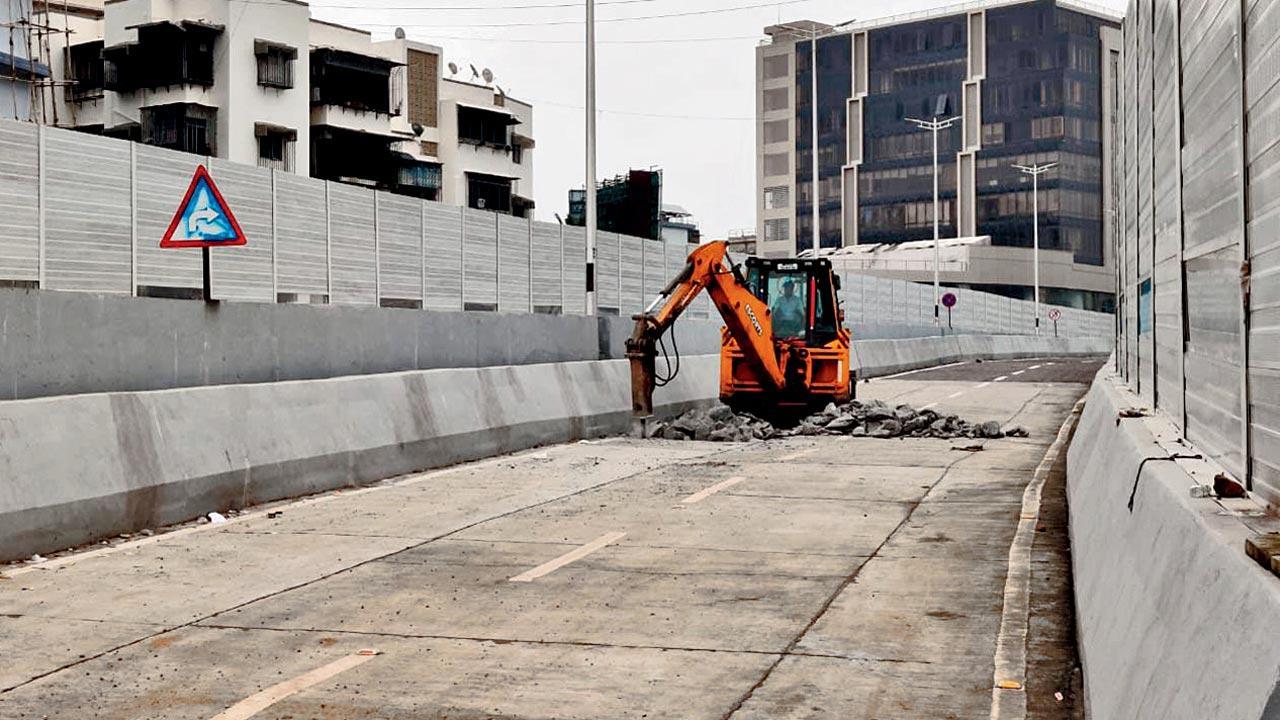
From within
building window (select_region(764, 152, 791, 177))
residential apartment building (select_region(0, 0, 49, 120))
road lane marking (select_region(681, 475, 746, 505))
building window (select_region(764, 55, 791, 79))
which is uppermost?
building window (select_region(764, 55, 791, 79))

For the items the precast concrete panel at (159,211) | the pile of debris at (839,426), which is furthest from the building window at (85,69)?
the precast concrete panel at (159,211)

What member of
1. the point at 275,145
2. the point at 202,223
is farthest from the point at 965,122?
the point at 202,223

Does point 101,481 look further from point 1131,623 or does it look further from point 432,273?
point 432,273

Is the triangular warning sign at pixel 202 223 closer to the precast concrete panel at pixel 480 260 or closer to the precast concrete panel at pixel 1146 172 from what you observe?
the precast concrete panel at pixel 1146 172

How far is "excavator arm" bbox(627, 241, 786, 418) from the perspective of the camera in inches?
873

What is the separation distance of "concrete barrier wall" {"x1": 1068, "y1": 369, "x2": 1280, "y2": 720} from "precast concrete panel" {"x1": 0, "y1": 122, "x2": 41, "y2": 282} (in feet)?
39.3

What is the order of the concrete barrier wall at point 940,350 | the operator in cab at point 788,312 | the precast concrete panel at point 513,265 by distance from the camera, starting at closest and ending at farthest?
the operator in cab at point 788,312
the precast concrete panel at point 513,265
the concrete barrier wall at point 940,350

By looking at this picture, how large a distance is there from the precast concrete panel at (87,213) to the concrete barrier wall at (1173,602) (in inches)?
478

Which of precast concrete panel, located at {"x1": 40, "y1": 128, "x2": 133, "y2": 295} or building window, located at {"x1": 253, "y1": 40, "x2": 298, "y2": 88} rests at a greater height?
building window, located at {"x1": 253, "y1": 40, "x2": 298, "y2": 88}

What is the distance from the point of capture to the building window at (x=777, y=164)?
5950 inches

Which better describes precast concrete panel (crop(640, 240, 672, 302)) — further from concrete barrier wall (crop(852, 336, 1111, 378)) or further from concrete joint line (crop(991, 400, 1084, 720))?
concrete joint line (crop(991, 400, 1084, 720))

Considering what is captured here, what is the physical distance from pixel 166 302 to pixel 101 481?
256 centimetres

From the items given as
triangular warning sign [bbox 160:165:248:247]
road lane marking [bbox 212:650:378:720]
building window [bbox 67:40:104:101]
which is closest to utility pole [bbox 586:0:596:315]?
triangular warning sign [bbox 160:165:248:247]

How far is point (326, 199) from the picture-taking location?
2131 centimetres
